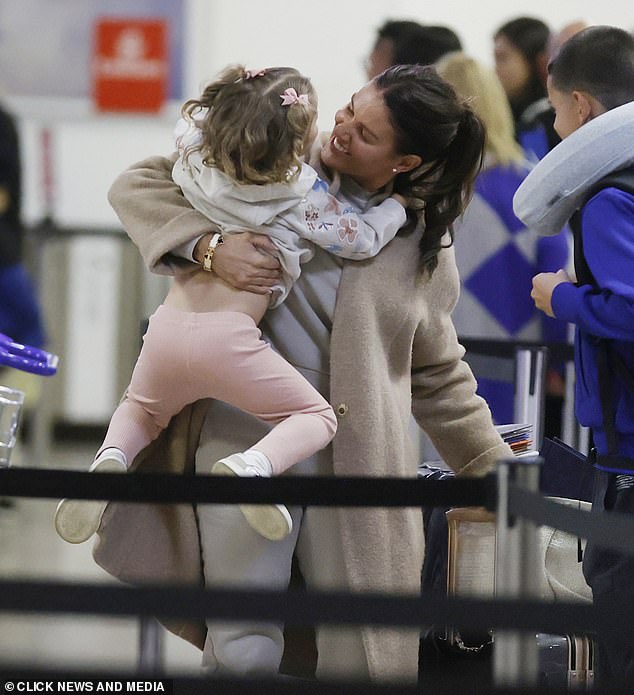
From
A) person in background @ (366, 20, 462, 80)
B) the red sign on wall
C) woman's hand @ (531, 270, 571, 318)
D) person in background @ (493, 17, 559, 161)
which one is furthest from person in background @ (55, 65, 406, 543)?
the red sign on wall

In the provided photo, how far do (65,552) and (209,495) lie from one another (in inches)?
136

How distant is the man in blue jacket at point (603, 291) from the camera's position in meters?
2.50

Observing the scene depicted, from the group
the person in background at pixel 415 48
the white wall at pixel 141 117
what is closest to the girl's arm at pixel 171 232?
the person in background at pixel 415 48

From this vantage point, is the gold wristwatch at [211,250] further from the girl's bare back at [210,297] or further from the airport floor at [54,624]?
the airport floor at [54,624]

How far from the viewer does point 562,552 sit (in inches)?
119

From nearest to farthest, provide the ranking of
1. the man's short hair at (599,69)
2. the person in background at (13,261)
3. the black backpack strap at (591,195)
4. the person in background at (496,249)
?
the black backpack strap at (591,195) → the man's short hair at (599,69) → the person in background at (496,249) → the person in background at (13,261)

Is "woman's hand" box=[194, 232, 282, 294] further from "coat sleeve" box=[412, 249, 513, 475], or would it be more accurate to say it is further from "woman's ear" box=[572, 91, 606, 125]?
"woman's ear" box=[572, 91, 606, 125]

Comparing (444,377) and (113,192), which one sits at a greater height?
(113,192)

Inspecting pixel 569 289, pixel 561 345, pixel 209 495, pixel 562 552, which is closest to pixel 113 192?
pixel 209 495

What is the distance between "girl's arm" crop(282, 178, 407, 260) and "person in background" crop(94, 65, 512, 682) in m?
0.06

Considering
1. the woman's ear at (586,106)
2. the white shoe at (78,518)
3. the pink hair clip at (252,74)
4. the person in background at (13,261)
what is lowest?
the person in background at (13,261)

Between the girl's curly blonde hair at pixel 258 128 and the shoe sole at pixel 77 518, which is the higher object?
the girl's curly blonde hair at pixel 258 128

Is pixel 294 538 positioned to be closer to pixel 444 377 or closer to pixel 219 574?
pixel 219 574

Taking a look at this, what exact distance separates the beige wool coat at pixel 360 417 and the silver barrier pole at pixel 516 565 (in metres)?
0.40
